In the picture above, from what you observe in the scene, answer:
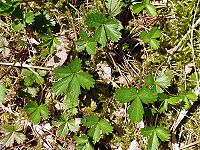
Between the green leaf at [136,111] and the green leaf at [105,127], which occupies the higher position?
the green leaf at [136,111]

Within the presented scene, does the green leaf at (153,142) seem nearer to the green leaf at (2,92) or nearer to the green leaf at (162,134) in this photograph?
the green leaf at (162,134)

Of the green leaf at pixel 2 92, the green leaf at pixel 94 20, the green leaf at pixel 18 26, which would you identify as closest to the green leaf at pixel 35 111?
the green leaf at pixel 2 92

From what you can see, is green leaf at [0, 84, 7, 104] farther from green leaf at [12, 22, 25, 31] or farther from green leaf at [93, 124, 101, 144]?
green leaf at [93, 124, 101, 144]

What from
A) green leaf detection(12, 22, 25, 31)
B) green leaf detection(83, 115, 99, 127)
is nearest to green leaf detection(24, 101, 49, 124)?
green leaf detection(83, 115, 99, 127)

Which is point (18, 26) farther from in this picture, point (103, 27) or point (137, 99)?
point (137, 99)

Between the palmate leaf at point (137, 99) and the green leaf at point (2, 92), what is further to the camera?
the green leaf at point (2, 92)

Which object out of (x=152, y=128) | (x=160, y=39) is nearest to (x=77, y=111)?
(x=152, y=128)

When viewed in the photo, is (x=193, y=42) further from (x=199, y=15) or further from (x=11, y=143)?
(x=11, y=143)
